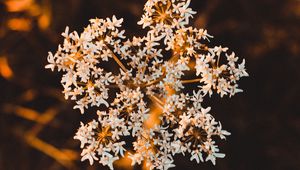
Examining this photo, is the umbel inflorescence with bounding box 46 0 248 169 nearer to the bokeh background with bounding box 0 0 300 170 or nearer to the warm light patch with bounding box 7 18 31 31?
the bokeh background with bounding box 0 0 300 170

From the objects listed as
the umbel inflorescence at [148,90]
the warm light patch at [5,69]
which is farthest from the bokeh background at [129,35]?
the umbel inflorescence at [148,90]

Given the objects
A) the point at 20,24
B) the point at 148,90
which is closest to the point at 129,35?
the point at 20,24

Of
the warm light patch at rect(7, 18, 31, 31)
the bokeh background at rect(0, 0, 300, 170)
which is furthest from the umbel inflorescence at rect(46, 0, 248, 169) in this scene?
the warm light patch at rect(7, 18, 31, 31)

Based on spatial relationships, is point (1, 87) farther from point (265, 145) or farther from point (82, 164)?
point (265, 145)

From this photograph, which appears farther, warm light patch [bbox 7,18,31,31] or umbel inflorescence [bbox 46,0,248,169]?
warm light patch [bbox 7,18,31,31]

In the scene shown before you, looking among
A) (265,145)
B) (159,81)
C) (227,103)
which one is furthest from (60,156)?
(159,81)

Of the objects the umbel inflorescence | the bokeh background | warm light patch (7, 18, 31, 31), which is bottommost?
the umbel inflorescence

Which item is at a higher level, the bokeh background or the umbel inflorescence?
the bokeh background

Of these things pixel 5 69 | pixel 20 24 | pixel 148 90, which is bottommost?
pixel 148 90

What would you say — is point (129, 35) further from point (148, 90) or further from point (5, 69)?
point (148, 90)
